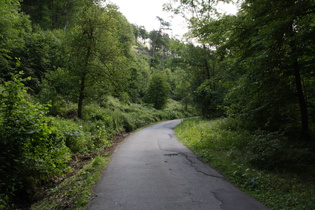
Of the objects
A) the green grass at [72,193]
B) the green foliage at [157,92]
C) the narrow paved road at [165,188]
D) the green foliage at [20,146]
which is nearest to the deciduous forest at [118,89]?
the green foliage at [20,146]

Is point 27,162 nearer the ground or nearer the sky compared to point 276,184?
nearer the sky

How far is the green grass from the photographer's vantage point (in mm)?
4871

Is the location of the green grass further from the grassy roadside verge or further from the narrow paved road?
the grassy roadside verge

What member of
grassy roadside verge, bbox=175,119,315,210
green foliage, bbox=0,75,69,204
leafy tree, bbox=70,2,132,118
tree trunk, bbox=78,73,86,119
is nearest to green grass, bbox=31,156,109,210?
green foliage, bbox=0,75,69,204

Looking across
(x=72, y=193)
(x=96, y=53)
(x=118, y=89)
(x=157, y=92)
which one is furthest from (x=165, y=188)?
(x=157, y=92)

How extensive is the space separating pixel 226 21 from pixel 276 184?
19.2 feet

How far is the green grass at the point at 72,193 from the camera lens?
4.87 m

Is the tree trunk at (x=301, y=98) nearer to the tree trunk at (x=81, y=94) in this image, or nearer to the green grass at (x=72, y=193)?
the green grass at (x=72, y=193)

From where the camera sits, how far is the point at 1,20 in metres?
11.1

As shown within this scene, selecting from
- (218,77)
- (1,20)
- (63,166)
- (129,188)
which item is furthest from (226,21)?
(1,20)

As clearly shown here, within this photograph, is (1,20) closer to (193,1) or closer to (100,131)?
(100,131)

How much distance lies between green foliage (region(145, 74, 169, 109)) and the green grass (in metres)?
35.6

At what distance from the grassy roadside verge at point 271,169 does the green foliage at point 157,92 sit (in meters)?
32.6

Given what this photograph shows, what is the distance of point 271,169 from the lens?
6969 millimetres
